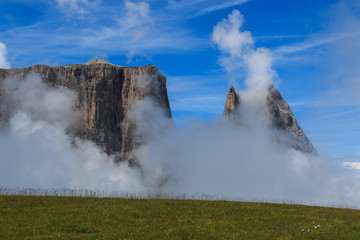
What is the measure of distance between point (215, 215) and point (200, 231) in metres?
10.2

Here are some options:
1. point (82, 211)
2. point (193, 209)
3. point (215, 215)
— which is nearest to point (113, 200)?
point (82, 211)

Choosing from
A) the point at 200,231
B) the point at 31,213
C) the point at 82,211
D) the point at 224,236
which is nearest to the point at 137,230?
the point at 200,231

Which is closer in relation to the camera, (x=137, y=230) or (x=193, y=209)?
(x=137, y=230)

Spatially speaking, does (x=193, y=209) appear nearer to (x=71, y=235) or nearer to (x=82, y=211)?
(x=82, y=211)

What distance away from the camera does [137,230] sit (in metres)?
34.5

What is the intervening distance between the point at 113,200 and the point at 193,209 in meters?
12.0

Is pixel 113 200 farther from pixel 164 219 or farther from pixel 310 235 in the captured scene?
pixel 310 235

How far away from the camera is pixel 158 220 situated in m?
39.8

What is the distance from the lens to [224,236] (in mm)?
33219

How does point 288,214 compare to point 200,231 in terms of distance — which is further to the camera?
point 288,214

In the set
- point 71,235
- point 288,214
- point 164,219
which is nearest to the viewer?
point 71,235

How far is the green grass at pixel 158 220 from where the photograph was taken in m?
33.4

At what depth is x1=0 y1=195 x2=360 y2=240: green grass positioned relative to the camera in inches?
1315

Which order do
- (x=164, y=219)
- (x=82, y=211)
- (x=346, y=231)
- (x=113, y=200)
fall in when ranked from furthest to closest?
(x=113, y=200), (x=82, y=211), (x=164, y=219), (x=346, y=231)
